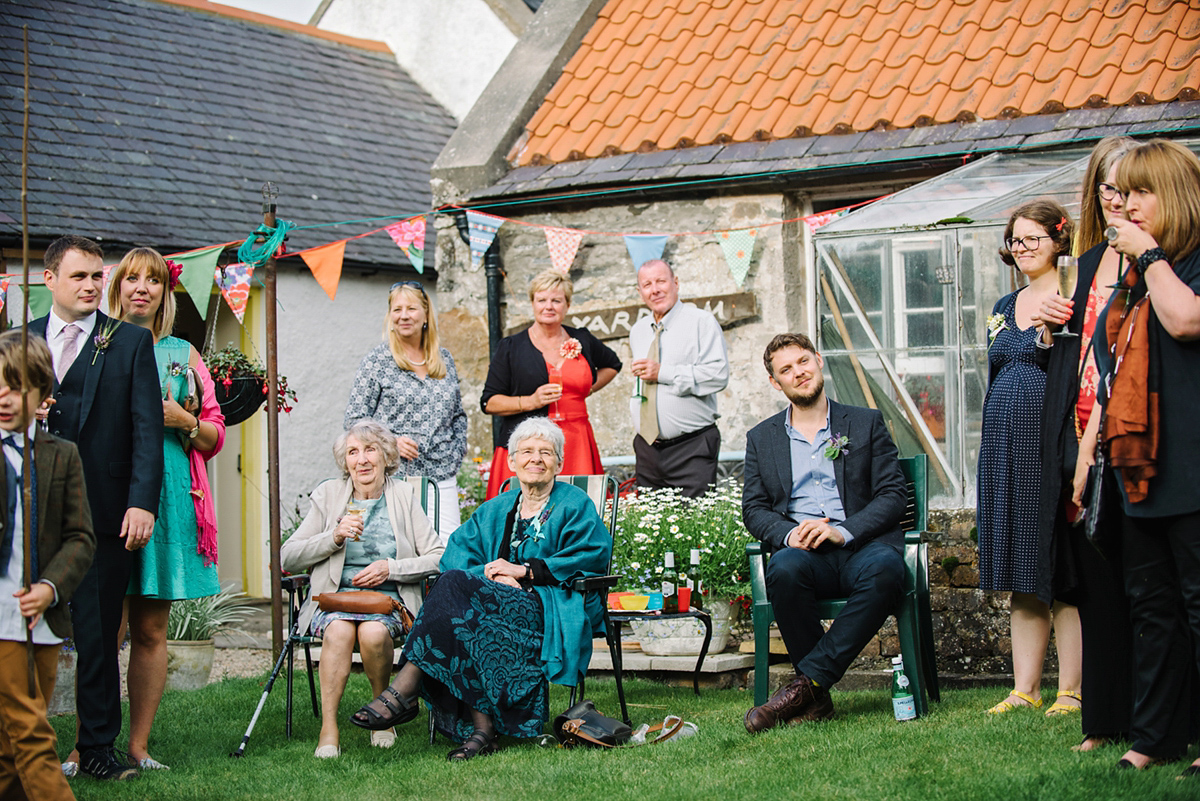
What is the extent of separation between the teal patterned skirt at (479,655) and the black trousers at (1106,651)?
1967 mm

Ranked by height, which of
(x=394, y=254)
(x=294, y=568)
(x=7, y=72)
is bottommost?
(x=294, y=568)

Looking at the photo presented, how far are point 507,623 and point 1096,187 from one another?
8.49ft

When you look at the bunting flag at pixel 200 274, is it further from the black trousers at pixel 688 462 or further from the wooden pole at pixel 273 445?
the black trousers at pixel 688 462

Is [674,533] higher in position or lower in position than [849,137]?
lower

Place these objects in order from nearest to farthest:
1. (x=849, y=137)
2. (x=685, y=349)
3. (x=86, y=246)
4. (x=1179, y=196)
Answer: (x=1179, y=196), (x=86, y=246), (x=685, y=349), (x=849, y=137)

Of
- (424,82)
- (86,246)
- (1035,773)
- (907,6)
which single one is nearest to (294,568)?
(86,246)

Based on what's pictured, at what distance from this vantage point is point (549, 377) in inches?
271

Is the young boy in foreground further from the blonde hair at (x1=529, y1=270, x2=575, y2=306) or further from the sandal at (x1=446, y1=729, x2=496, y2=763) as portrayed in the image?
the blonde hair at (x1=529, y1=270, x2=575, y2=306)

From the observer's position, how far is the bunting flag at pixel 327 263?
27.7 ft

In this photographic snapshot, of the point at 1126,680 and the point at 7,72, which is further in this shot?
the point at 7,72

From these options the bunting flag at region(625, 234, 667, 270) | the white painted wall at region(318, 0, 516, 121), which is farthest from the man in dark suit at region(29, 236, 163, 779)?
the white painted wall at region(318, 0, 516, 121)

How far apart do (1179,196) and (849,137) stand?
489cm

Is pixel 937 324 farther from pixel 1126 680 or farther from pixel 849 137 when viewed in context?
pixel 1126 680

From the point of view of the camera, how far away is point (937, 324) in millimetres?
6680
